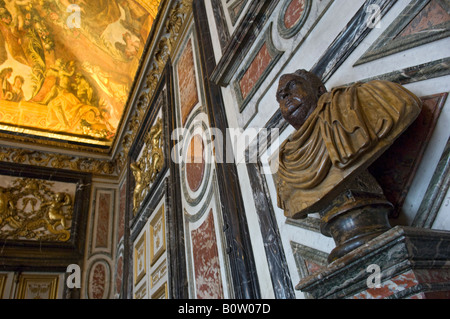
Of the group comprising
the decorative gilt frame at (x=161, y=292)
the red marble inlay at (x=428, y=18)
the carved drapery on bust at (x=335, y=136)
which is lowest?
the carved drapery on bust at (x=335, y=136)

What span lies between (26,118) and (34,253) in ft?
9.79

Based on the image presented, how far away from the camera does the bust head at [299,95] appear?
1.80 m

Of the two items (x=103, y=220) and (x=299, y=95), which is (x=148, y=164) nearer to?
(x=103, y=220)

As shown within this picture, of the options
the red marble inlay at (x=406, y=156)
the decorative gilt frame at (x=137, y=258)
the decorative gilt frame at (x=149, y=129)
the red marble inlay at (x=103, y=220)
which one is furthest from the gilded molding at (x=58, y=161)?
the red marble inlay at (x=406, y=156)

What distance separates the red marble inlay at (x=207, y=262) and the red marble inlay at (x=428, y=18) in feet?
7.84

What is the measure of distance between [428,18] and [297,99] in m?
0.70

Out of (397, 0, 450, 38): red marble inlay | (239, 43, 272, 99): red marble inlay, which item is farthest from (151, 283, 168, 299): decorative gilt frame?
(397, 0, 450, 38): red marble inlay

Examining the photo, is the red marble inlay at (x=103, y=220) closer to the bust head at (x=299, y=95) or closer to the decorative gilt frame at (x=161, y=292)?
the decorative gilt frame at (x=161, y=292)

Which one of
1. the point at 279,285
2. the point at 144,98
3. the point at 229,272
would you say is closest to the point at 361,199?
the point at 279,285

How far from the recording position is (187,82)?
4707mm

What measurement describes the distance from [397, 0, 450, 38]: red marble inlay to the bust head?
0.51m

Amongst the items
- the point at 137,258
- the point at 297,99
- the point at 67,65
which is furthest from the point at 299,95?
the point at 67,65

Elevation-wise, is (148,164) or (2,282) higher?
(148,164)

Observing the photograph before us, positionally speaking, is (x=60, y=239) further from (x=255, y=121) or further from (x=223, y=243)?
(x=255, y=121)
